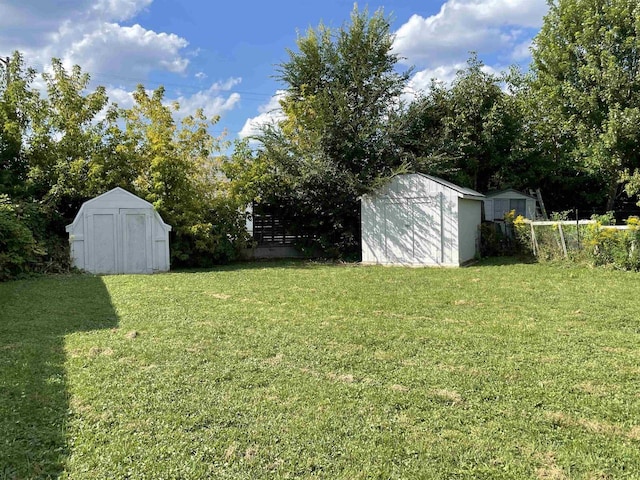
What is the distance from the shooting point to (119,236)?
33.2 feet

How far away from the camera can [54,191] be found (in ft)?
34.0

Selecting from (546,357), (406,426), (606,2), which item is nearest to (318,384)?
(406,426)

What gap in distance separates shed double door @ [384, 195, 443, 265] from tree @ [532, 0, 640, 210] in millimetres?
5395

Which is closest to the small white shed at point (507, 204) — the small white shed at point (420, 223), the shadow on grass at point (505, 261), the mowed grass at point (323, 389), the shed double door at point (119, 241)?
the small white shed at point (420, 223)

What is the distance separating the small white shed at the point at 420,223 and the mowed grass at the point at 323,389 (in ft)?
14.5

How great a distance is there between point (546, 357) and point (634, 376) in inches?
24.1

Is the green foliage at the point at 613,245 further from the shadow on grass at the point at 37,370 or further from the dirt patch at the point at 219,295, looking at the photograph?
the shadow on grass at the point at 37,370

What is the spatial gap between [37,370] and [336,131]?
9756 millimetres

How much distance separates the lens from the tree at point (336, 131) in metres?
11.9

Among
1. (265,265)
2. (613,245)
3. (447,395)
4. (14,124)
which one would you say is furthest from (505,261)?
(14,124)

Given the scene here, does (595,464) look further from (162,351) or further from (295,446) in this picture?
(162,351)

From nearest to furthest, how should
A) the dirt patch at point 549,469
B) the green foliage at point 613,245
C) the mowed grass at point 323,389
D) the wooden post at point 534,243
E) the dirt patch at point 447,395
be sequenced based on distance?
the dirt patch at point 549,469 → the mowed grass at point 323,389 → the dirt patch at point 447,395 → the green foliage at point 613,245 → the wooden post at point 534,243

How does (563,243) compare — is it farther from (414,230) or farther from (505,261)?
(414,230)

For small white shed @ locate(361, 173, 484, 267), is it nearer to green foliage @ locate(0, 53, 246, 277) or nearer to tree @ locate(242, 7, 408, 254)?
tree @ locate(242, 7, 408, 254)
